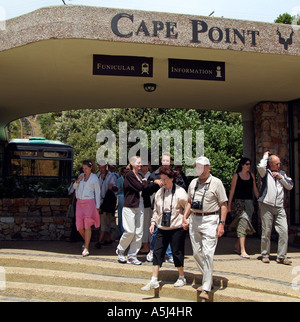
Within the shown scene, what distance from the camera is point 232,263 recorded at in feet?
21.5

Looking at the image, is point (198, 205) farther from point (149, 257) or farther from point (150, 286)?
point (149, 257)

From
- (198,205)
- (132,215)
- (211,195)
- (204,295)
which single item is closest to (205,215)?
(198,205)

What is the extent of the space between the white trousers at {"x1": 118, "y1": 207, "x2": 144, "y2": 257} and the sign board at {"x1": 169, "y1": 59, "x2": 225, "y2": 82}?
2.44m

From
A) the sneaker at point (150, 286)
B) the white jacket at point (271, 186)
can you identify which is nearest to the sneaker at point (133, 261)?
the sneaker at point (150, 286)

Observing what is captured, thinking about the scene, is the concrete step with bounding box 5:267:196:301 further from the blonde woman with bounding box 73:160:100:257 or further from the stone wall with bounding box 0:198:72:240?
the stone wall with bounding box 0:198:72:240

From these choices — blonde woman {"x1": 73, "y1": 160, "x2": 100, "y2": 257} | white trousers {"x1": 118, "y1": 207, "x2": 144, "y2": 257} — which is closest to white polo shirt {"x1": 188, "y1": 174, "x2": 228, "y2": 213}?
white trousers {"x1": 118, "y1": 207, "x2": 144, "y2": 257}

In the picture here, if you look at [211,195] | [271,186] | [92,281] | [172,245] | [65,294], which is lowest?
[65,294]

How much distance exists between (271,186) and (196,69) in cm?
238

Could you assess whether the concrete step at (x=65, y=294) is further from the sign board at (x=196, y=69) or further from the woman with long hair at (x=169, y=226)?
the sign board at (x=196, y=69)

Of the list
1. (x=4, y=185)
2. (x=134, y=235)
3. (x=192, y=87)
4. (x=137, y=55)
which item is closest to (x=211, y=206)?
(x=134, y=235)

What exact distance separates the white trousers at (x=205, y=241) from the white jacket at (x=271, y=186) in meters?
1.88
